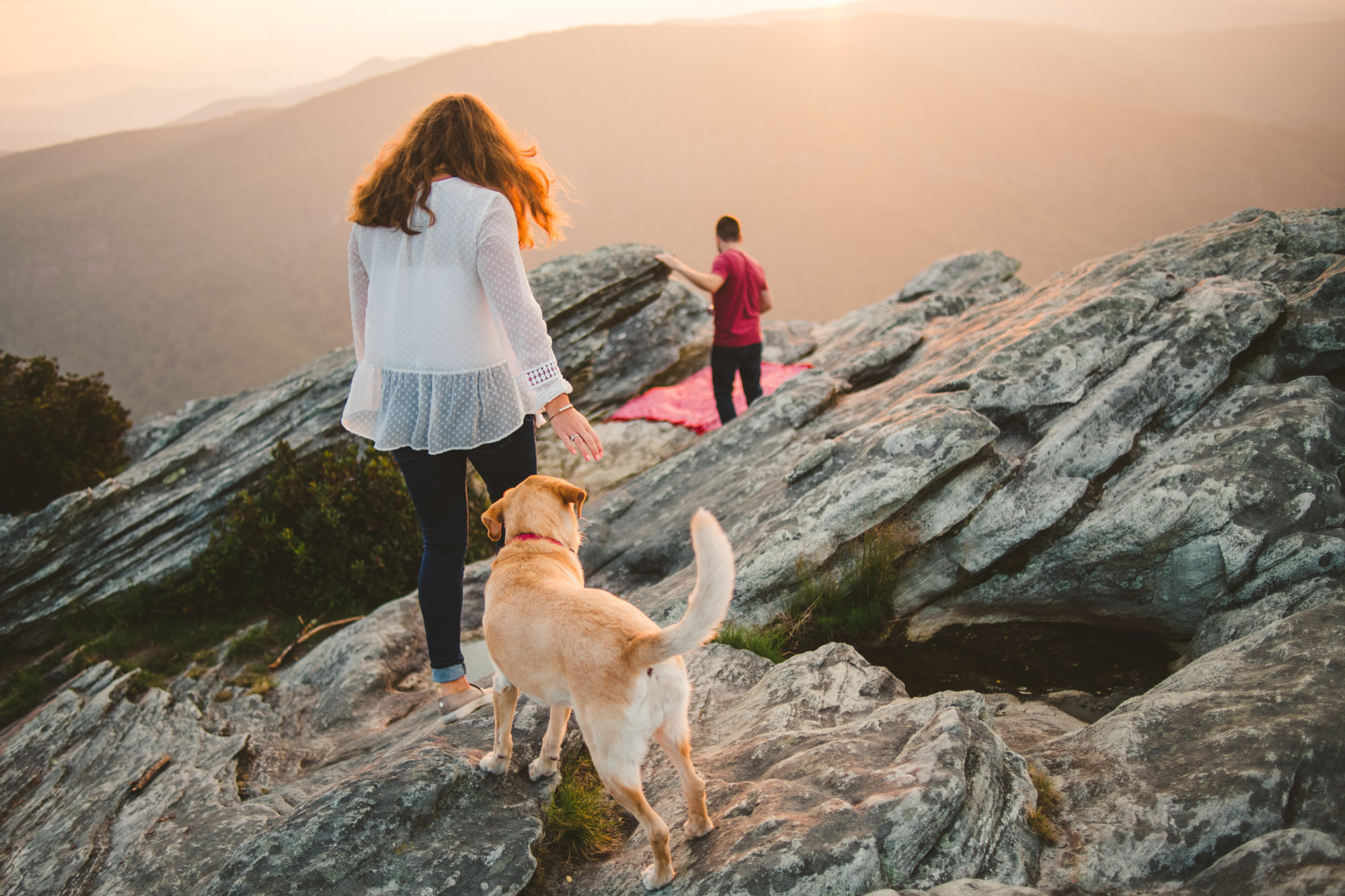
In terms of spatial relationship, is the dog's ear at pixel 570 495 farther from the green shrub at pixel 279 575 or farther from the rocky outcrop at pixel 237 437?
the rocky outcrop at pixel 237 437

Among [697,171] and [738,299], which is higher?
[697,171]

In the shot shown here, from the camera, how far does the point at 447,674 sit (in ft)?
12.5

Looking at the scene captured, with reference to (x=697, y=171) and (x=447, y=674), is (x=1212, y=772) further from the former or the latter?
(x=697, y=171)

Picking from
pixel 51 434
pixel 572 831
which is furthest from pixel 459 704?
pixel 51 434

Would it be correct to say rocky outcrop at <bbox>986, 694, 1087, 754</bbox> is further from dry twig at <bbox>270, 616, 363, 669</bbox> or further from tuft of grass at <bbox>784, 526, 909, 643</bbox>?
dry twig at <bbox>270, 616, 363, 669</bbox>

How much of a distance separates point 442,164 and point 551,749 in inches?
116

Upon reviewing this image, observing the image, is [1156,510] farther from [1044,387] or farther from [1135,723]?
[1135,723]

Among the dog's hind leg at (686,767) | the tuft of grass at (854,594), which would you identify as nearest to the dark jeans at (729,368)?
the tuft of grass at (854,594)

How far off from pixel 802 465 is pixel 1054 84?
5529cm

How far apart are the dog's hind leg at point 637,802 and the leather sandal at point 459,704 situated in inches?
66.0

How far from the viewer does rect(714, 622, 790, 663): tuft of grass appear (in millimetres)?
4469

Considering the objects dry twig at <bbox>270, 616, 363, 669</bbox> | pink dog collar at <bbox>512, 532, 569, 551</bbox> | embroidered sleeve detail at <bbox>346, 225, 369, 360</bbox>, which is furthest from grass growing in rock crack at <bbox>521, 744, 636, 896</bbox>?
dry twig at <bbox>270, 616, 363, 669</bbox>

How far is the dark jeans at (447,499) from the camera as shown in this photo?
3.37 m

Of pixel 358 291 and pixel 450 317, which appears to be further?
pixel 358 291
